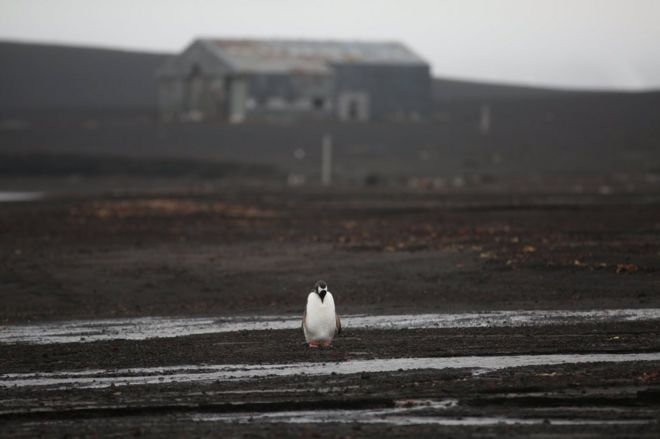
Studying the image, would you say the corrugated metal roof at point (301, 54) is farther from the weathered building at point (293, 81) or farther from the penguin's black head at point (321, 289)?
the penguin's black head at point (321, 289)

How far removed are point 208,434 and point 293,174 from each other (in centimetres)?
4557

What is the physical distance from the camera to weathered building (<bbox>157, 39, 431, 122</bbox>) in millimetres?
71438

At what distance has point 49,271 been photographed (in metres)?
24.6

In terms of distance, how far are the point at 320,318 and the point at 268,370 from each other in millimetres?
1163

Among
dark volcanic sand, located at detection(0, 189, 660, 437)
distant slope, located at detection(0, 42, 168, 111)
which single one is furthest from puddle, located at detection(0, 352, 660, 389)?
distant slope, located at detection(0, 42, 168, 111)

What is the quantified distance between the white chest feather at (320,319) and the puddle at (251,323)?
2486 mm

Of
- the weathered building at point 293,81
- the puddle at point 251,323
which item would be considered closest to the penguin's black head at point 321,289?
the puddle at point 251,323

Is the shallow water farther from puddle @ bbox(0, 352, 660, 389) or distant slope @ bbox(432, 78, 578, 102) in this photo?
distant slope @ bbox(432, 78, 578, 102)

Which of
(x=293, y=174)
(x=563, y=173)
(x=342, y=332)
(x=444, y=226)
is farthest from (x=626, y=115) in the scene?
(x=342, y=332)

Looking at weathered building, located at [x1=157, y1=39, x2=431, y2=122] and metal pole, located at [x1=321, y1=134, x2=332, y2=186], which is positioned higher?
weathered building, located at [x1=157, y1=39, x2=431, y2=122]

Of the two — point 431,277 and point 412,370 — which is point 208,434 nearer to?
point 412,370

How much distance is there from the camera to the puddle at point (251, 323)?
17031 millimetres

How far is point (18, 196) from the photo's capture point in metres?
47.5

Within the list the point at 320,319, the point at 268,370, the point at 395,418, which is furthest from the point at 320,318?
A: the point at 395,418
